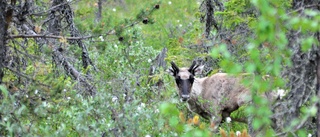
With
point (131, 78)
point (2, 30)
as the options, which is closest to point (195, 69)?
point (131, 78)

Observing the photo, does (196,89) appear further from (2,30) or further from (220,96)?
(2,30)

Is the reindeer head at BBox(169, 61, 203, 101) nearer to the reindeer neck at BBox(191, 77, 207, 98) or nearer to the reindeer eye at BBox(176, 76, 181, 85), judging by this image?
the reindeer eye at BBox(176, 76, 181, 85)

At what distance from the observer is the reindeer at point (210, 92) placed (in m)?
12.6

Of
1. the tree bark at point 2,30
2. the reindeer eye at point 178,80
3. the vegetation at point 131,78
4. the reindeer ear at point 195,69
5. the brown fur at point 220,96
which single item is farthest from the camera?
the reindeer ear at point 195,69

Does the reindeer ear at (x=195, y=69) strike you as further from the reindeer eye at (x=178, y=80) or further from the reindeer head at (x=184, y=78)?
the reindeer eye at (x=178, y=80)

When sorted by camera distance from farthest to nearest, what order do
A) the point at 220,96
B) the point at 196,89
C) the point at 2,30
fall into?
the point at 196,89 → the point at 220,96 → the point at 2,30

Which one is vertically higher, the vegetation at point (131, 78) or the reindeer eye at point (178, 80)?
the vegetation at point (131, 78)

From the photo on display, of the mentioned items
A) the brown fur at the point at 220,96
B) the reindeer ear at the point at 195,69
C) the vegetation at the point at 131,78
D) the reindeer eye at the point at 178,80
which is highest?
the vegetation at the point at 131,78

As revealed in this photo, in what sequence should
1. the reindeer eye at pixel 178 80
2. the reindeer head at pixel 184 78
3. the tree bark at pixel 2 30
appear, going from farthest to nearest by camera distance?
the reindeer eye at pixel 178 80, the reindeer head at pixel 184 78, the tree bark at pixel 2 30

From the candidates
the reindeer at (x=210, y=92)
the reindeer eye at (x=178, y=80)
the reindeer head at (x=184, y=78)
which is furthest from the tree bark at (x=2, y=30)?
the reindeer eye at (x=178, y=80)

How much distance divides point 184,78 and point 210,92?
0.58m

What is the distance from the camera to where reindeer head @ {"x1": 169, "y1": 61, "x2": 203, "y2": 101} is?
12.8 m

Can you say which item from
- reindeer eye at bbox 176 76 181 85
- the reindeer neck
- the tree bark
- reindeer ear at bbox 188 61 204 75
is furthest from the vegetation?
the reindeer neck

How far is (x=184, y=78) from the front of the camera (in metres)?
13.0
